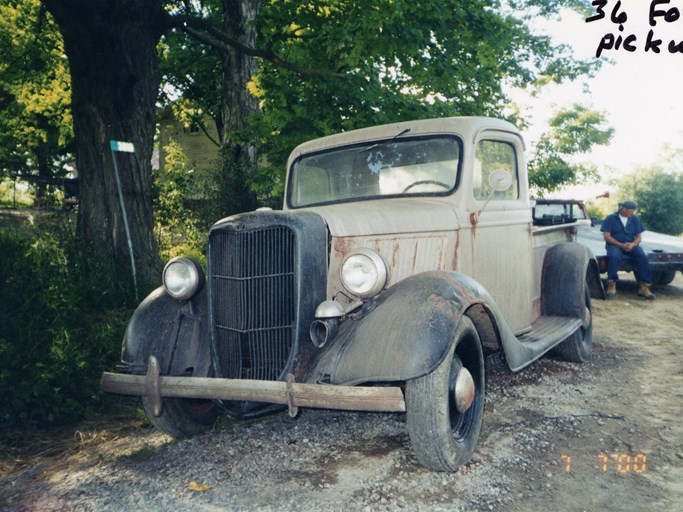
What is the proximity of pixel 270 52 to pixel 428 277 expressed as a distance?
18.6 feet

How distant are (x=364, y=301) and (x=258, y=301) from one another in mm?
588

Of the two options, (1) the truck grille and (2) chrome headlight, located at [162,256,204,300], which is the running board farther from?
(2) chrome headlight, located at [162,256,204,300]

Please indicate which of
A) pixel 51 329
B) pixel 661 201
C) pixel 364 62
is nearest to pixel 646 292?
pixel 364 62

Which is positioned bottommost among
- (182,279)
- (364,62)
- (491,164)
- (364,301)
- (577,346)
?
(577,346)

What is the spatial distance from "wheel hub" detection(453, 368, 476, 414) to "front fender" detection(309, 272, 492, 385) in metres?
0.35

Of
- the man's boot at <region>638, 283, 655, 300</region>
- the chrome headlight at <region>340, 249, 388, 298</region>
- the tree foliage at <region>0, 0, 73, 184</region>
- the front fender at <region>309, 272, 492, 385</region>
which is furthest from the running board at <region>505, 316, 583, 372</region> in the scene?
the tree foliage at <region>0, 0, 73, 184</region>

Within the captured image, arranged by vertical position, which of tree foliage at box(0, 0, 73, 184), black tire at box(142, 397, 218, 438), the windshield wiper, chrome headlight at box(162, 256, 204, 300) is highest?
tree foliage at box(0, 0, 73, 184)

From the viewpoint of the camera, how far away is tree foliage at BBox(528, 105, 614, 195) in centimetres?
2097

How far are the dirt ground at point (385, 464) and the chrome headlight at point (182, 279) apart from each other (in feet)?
3.09

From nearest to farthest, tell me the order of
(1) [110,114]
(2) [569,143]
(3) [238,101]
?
(1) [110,114], (3) [238,101], (2) [569,143]

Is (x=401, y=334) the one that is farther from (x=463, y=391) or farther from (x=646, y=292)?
(x=646, y=292)

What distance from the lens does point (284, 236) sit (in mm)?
3139

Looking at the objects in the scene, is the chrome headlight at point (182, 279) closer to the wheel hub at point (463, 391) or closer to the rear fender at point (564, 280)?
the wheel hub at point (463, 391)

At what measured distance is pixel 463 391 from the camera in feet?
9.80
